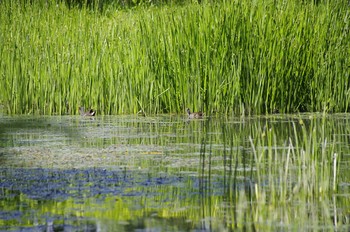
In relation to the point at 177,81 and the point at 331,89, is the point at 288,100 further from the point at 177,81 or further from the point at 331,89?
the point at 177,81

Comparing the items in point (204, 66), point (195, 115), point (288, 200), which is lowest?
point (288, 200)

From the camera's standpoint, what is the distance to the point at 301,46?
30.8 ft

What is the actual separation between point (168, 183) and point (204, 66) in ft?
14.5

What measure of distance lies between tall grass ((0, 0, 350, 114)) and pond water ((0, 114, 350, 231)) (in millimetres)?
Result: 1693

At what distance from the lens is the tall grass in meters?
9.03

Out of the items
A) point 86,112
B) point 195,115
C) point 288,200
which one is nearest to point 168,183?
point 288,200

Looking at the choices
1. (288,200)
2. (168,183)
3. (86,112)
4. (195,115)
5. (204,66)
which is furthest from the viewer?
(204,66)

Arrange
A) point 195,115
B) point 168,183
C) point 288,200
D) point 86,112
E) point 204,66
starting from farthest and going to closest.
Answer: point 204,66 → point 86,112 → point 195,115 → point 168,183 → point 288,200

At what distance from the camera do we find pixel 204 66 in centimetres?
914

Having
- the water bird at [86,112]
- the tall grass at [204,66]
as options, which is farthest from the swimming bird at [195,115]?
the water bird at [86,112]

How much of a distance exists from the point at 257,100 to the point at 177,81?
990mm

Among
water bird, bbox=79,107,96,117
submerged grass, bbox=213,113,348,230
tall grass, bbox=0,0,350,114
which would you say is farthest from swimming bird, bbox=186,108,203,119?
submerged grass, bbox=213,113,348,230

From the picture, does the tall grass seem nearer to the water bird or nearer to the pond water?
the water bird

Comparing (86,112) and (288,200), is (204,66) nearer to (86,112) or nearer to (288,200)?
(86,112)
